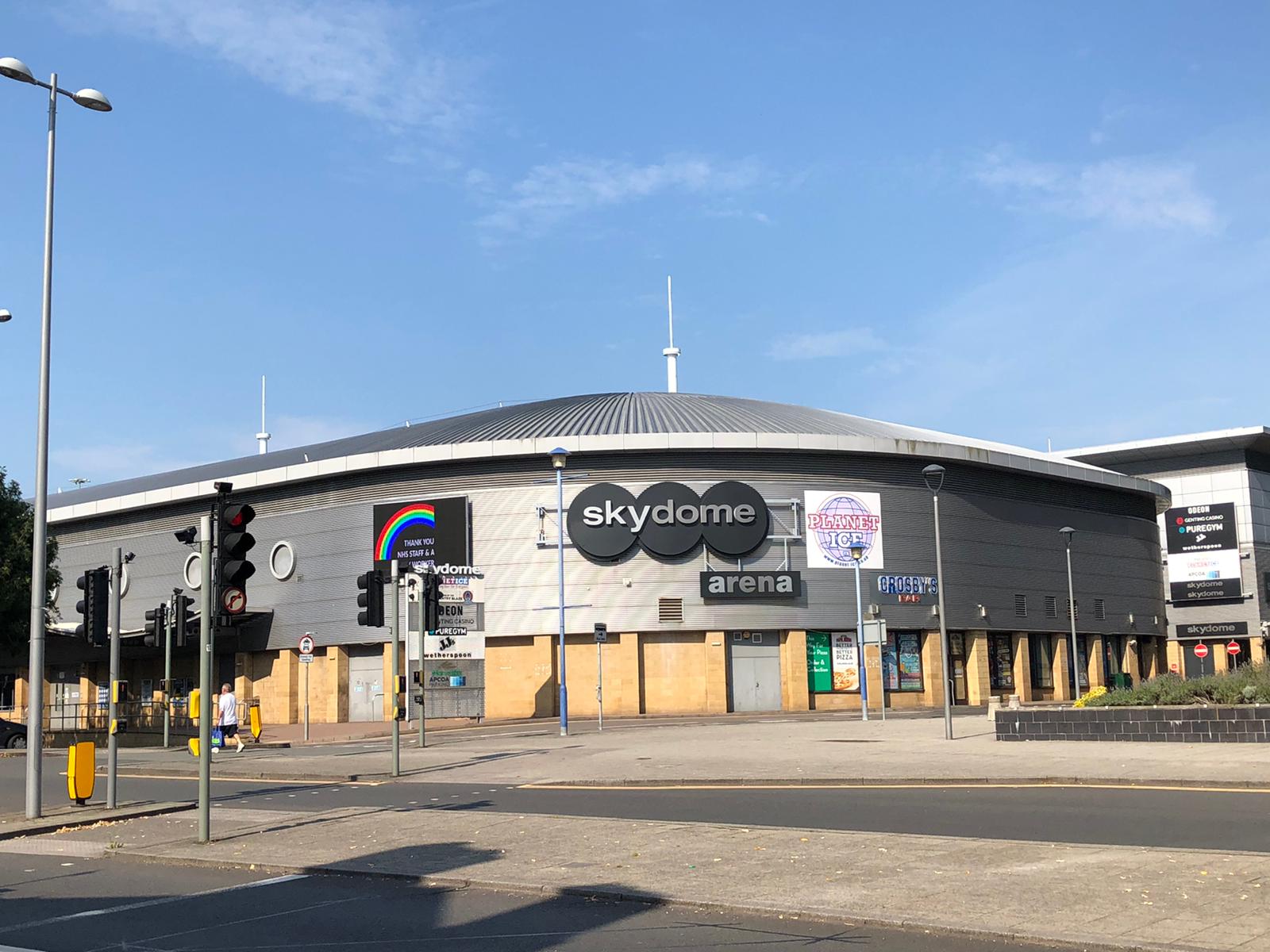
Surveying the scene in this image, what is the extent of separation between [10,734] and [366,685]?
47.1 ft

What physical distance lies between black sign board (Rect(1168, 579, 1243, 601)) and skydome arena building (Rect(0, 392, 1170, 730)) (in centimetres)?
2806

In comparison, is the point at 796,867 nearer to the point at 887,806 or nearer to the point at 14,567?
the point at 887,806

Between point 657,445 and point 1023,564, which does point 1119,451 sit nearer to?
point 1023,564

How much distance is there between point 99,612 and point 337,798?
4626mm

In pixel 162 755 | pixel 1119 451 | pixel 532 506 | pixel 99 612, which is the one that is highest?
pixel 1119 451

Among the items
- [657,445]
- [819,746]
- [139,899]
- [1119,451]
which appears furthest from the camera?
[1119,451]

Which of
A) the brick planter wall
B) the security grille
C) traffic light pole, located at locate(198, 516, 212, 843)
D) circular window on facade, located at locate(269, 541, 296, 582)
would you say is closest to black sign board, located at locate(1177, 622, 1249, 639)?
the security grille

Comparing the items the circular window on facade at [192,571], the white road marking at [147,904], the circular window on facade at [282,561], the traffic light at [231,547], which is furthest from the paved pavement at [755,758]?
the circular window on facade at [192,571]

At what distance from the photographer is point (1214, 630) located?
85938mm

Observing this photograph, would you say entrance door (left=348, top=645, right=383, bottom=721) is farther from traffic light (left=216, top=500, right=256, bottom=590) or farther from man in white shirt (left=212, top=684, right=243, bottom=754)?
traffic light (left=216, top=500, right=256, bottom=590)

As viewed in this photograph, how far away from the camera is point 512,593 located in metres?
52.5

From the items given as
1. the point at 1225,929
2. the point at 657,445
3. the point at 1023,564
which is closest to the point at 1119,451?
the point at 1023,564

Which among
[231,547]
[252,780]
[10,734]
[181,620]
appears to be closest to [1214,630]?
[10,734]

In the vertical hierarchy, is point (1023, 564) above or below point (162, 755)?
above
